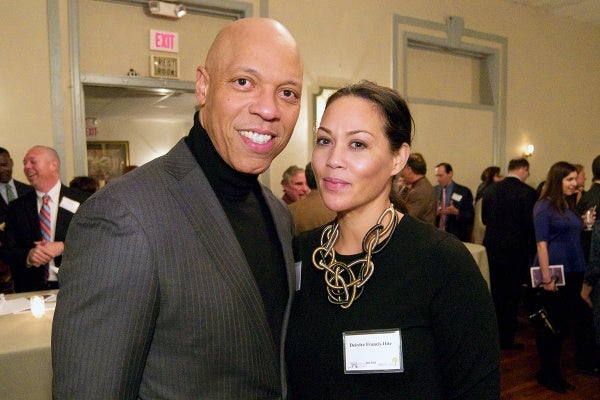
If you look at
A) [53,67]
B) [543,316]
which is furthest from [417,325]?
[53,67]

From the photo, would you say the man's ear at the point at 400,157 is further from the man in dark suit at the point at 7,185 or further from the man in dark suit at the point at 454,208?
the man in dark suit at the point at 454,208

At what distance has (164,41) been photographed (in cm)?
483

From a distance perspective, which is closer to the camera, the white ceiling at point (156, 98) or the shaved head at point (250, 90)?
the shaved head at point (250, 90)

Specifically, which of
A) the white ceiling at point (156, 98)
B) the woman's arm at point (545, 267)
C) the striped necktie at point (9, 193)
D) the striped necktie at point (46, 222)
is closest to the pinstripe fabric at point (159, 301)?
the striped necktie at point (46, 222)

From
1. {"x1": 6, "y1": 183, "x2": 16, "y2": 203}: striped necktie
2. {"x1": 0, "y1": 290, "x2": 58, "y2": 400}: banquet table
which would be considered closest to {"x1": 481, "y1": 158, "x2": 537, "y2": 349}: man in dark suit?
{"x1": 0, "y1": 290, "x2": 58, "y2": 400}: banquet table

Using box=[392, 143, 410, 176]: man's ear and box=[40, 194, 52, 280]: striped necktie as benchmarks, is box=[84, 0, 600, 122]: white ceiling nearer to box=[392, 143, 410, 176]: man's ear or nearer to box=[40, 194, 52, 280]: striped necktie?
box=[40, 194, 52, 280]: striped necktie

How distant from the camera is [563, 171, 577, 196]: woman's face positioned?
136 inches

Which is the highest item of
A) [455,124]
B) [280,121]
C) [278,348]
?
[455,124]

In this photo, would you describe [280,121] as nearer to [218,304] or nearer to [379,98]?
[379,98]

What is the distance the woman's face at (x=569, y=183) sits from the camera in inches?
136

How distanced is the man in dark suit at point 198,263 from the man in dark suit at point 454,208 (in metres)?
4.90

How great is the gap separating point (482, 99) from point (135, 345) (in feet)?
25.0

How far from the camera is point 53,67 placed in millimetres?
4156

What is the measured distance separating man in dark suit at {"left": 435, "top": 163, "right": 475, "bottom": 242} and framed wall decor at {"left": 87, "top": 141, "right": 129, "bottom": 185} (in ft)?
24.1
